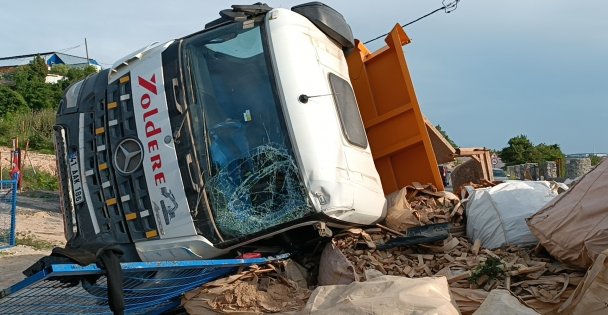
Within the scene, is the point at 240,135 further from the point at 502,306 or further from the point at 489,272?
the point at 502,306

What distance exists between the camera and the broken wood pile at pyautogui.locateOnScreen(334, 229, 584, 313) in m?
3.62

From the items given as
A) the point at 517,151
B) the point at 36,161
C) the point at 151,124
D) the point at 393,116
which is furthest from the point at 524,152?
the point at 151,124

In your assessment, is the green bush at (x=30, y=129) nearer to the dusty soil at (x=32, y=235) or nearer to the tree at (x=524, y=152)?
the dusty soil at (x=32, y=235)

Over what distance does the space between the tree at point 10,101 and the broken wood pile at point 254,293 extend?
30.3 meters

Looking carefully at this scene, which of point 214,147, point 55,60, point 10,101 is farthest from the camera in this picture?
point 55,60

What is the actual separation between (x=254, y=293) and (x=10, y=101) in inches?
1245

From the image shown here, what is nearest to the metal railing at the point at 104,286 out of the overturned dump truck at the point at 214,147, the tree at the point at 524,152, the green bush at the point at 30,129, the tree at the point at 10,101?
the overturned dump truck at the point at 214,147

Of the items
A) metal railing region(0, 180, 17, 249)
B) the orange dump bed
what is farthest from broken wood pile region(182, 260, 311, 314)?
metal railing region(0, 180, 17, 249)

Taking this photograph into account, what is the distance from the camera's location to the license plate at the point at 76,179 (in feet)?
14.1

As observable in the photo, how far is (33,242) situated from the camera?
987cm

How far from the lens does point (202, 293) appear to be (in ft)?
13.2

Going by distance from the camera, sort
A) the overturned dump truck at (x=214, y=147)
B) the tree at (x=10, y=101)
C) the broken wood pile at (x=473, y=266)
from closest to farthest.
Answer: the broken wood pile at (x=473, y=266)
the overturned dump truck at (x=214, y=147)
the tree at (x=10, y=101)

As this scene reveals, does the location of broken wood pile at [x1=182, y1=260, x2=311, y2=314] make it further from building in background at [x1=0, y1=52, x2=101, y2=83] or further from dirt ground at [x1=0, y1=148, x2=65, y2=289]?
building in background at [x1=0, y1=52, x2=101, y2=83]

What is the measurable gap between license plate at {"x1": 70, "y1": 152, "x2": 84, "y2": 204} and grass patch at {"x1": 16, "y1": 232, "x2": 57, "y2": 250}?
5.62 m
